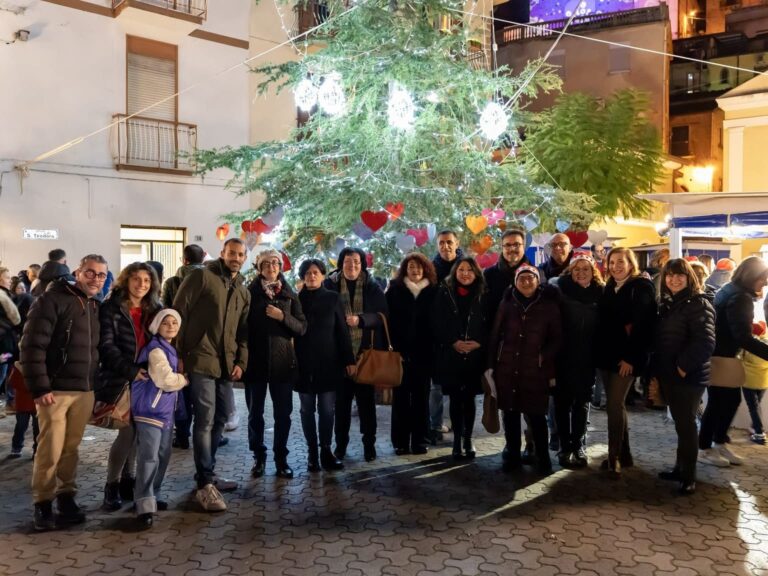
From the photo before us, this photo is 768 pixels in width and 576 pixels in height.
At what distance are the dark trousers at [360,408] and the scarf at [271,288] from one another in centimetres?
127

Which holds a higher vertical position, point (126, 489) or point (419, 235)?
point (419, 235)

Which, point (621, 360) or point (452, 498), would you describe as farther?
point (621, 360)

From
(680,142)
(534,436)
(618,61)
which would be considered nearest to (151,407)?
(534,436)

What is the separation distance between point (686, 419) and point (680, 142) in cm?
2881

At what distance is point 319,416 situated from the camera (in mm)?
6348

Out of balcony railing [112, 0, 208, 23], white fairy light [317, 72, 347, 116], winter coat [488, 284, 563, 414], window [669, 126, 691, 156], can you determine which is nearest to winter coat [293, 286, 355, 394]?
winter coat [488, 284, 563, 414]

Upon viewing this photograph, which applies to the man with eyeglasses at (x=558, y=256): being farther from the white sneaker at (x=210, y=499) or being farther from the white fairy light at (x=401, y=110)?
the white sneaker at (x=210, y=499)

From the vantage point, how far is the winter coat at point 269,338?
5.95m

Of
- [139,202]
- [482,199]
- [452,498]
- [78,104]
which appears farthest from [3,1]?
[452,498]

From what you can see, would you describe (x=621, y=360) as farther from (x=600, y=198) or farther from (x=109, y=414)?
(x=600, y=198)

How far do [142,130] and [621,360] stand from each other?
1321cm

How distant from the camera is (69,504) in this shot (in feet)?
16.5

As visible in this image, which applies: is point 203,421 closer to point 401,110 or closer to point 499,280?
point 499,280

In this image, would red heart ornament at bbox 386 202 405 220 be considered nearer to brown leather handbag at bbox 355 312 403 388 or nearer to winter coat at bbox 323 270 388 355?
winter coat at bbox 323 270 388 355
